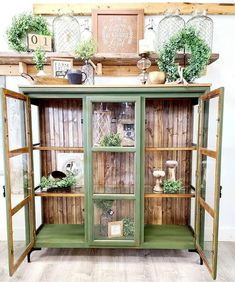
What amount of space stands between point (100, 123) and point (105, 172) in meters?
0.51

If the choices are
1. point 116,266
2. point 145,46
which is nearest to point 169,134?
point 145,46

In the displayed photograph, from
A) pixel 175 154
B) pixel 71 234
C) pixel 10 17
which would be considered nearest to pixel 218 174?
pixel 175 154

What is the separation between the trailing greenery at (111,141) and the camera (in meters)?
2.12

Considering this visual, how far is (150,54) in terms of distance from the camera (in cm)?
213

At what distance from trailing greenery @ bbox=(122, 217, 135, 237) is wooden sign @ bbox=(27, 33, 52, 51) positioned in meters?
1.82

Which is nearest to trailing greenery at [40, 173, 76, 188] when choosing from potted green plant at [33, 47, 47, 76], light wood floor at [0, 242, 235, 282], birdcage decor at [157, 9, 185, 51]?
light wood floor at [0, 242, 235, 282]

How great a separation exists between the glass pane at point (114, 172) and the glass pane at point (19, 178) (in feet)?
2.13

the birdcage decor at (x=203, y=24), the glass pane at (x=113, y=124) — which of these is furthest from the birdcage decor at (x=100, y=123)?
the birdcage decor at (x=203, y=24)

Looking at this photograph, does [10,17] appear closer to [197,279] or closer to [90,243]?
[90,243]

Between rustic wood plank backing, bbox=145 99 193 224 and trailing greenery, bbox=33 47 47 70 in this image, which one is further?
rustic wood plank backing, bbox=145 99 193 224

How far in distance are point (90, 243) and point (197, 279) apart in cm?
99

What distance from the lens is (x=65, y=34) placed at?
2.28 m

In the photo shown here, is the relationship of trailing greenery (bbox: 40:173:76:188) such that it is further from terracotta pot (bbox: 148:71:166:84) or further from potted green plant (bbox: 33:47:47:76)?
terracotta pot (bbox: 148:71:166:84)

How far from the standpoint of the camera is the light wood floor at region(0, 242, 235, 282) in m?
1.95
